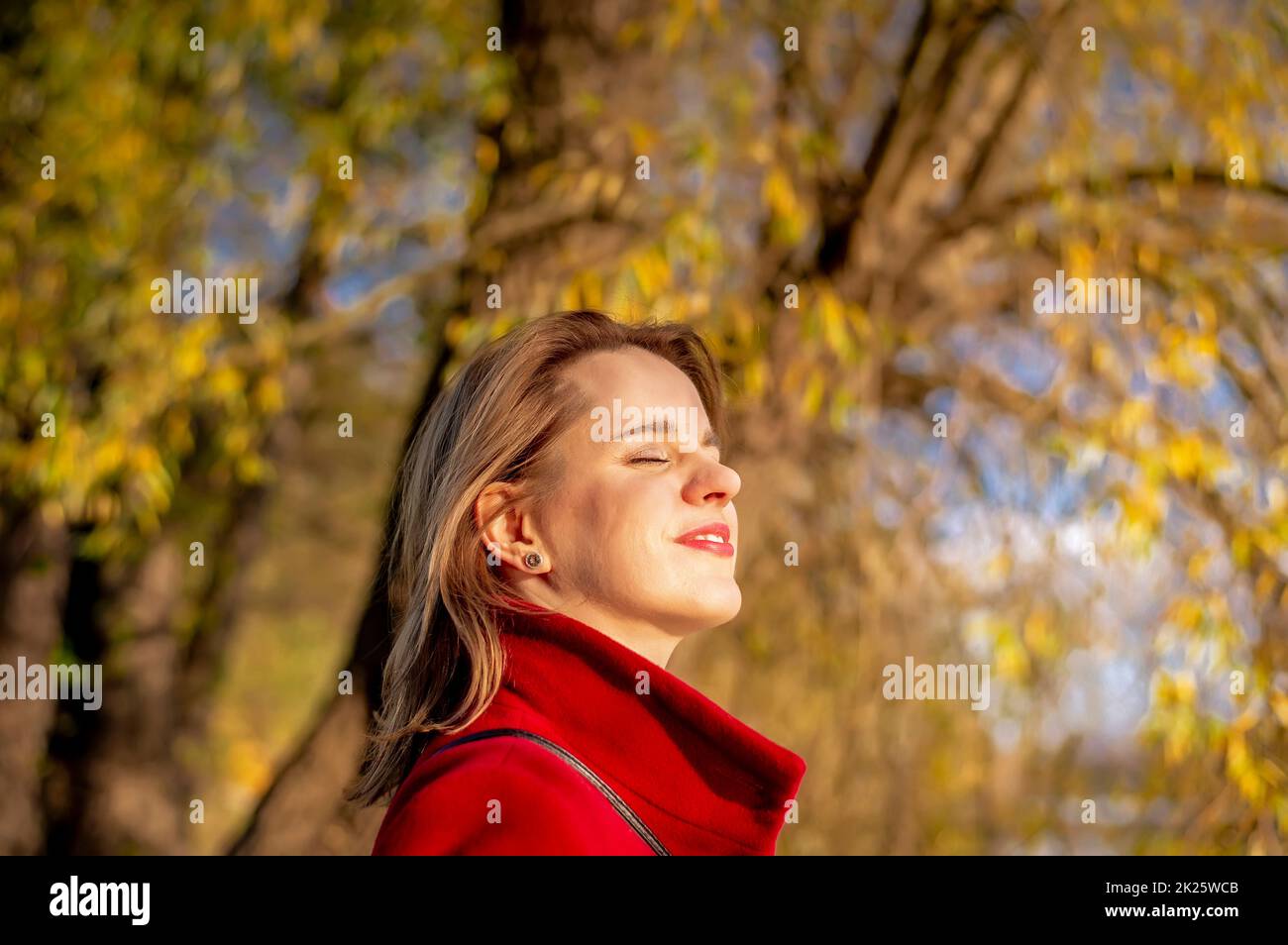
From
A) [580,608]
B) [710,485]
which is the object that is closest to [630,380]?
[710,485]

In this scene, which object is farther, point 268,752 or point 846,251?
point 268,752

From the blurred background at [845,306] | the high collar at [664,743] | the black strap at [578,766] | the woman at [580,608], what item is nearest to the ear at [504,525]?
the woman at [580,608]

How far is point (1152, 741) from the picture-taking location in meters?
3.19

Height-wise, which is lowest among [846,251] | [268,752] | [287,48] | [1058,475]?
[268,752]

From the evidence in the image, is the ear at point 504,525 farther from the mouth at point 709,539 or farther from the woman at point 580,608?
the mouth at point 709,539

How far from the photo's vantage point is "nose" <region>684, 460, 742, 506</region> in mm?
1576

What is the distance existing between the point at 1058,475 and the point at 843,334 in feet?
2.30

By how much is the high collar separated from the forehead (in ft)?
1.02
